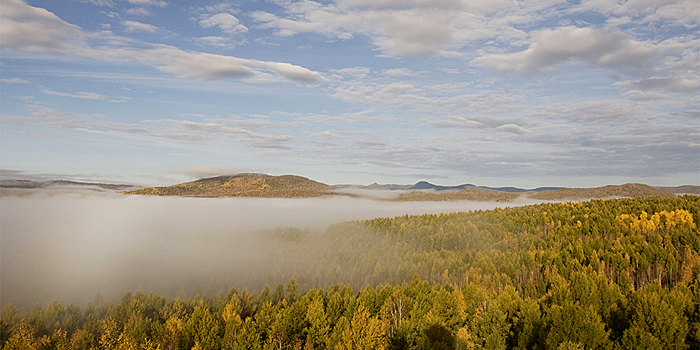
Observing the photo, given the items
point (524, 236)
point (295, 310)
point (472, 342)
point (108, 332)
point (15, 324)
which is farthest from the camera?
point (524, 236)

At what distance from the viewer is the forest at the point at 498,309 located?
2157 inches

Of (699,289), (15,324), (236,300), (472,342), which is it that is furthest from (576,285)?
(15,324)

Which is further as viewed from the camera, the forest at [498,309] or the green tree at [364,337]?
the green tree at [364,337]

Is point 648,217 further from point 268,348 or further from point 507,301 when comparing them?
point 268,348

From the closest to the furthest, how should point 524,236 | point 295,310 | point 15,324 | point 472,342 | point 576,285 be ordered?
point 472,342, point 576,285, point 295,310, point 15,324, point 524,236

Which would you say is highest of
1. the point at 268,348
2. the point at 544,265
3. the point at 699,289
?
the point at 699,289

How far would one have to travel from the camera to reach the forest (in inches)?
2157

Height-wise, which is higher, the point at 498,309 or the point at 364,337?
the point at 498,309

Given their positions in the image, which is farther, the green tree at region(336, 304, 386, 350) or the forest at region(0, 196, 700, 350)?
the green tree at region(336, 304, 386, 350)

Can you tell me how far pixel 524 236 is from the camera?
176625 millimetres

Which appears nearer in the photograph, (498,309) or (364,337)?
(364,337)

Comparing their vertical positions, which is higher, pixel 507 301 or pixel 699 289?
pixel 699 289

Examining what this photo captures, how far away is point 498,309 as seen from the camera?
226 ft

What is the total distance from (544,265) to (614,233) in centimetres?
3624
